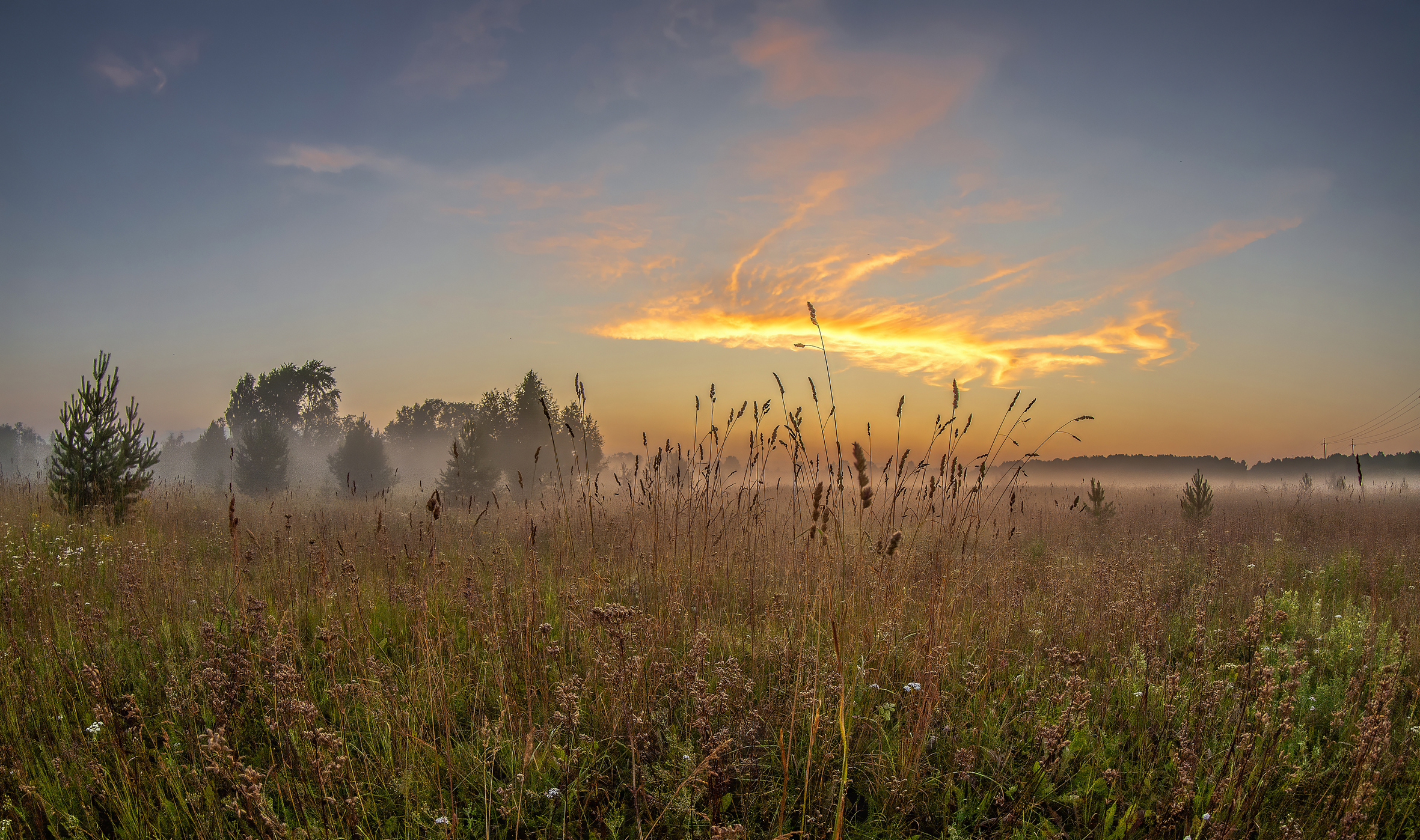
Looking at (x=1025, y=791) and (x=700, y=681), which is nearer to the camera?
(x=1025, y=791)

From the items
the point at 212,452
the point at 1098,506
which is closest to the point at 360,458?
the point at 1098,506

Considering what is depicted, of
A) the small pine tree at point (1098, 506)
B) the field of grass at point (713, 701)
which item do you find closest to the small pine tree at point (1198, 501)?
the small pine tree at point (1098, 506)

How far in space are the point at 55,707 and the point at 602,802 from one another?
10.9ft

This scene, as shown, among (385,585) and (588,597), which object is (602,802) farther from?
(385,585)

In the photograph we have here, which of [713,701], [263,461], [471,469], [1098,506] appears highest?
[263,461]

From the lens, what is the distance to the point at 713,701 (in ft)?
9.00

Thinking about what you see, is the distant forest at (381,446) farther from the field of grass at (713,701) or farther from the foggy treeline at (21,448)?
the foggy treeline at (21,448)

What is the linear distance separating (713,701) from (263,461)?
110 feet

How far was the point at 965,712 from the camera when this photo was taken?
3.06 metres

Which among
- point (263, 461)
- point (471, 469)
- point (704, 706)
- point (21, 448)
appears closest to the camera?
point (704, 706)

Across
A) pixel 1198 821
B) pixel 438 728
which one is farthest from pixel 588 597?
pixel 1198 821

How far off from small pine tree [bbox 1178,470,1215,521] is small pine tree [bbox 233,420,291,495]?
3335cm

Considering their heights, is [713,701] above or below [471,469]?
below

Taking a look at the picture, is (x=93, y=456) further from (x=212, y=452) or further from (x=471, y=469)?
(x=212, y=452)
